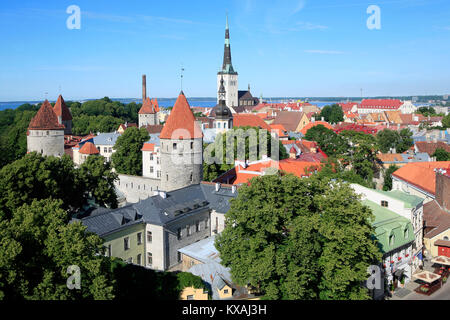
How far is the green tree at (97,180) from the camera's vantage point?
3098cm

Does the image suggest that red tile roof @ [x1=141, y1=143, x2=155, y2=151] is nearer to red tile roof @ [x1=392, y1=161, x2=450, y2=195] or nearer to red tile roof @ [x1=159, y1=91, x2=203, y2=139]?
red tile roof @ [x1=159, y1=91, x2=203, y2=139]

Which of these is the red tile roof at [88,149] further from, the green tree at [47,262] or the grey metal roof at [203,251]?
the green tree at [47,262]

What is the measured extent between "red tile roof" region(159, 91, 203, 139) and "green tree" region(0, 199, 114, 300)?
16.8 metres

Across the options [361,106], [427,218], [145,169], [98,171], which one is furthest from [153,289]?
[361,106]

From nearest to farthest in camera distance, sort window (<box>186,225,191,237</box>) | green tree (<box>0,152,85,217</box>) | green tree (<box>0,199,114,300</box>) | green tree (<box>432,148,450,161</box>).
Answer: green tree (<box>0,199,114,300</box>) < green tree (<box>0,152,85,217</box>) < window (<box>186,225,191,237</box>) < green tree (<box>432,148,450,161</box>)

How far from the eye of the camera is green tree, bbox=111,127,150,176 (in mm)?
49562

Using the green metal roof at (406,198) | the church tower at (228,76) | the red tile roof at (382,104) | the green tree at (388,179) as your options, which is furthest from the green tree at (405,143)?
the red tile roof at (382,104)

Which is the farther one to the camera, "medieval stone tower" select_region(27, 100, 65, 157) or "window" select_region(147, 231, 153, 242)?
"medieval stone tower" select_region(27, 100, 65, 157)

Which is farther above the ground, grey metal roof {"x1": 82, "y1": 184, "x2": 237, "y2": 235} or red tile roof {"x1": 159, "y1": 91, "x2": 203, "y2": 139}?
red tile roof {"x1": 159, "y1": 91, "x2": 203, "y2": 139}

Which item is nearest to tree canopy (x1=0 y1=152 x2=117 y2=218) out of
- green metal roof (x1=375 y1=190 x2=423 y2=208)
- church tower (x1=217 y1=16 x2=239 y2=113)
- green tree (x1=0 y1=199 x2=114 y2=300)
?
green tree (x1=0 y1=199 x2=114 y2=300)

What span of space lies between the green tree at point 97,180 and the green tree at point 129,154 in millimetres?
17120

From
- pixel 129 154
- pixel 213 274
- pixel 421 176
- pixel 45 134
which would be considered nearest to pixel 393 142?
pixel 421 176
